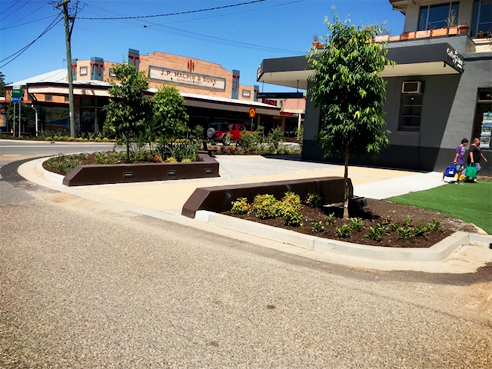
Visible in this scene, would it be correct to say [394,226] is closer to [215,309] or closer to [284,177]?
[215,309]

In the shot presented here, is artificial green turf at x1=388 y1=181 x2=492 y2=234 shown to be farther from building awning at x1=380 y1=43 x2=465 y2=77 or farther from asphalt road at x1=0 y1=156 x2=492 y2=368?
building awning at x1=380 y1=43 x2=465 y2=77

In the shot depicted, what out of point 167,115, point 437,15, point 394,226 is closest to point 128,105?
point 167,115

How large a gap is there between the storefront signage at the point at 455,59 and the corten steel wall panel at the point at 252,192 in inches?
348

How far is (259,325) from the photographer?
142 inches

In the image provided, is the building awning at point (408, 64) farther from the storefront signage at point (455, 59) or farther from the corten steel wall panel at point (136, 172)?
the corten steel wall panel at point (136, 172)

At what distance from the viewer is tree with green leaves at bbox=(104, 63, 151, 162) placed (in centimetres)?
1293

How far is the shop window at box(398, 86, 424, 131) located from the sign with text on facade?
26324mm

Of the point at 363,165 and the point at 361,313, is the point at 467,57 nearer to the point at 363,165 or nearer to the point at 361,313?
the point at 363,165

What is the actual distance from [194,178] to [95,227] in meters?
6.62

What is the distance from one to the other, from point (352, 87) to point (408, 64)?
10.8 m

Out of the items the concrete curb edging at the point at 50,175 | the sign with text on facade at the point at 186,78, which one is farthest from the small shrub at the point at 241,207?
the sign with text on facade at the point at 186,78

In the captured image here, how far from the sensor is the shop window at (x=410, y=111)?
1944 centimetres

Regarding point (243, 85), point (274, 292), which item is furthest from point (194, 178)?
point (243, 85)

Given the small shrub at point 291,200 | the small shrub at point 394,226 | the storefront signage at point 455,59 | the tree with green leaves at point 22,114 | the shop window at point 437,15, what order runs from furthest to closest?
the tree with green leaves at point 22,114, the shop window at point 437,15, the storefront signage at point 455,59, the small shrub at point 291,200, the small shrub at point 394,226
